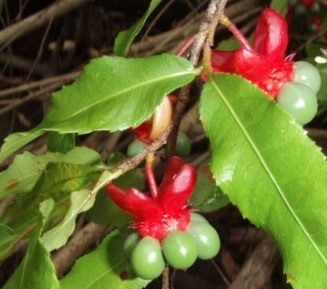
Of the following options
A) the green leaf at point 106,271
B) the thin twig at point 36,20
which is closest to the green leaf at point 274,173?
the green leaf at point 106,271

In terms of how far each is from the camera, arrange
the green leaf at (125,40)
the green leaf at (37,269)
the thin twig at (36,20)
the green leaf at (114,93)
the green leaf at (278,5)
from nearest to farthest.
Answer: the green leaf at (37,269) → the green leaf at (114,93) → the green leaf at (125,40) → the green leaf at (278,5) → the thin twig at (36,20)

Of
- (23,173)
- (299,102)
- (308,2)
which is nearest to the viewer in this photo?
(299,102)

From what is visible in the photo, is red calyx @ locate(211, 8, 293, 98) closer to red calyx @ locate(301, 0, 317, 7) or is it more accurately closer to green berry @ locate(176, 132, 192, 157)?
green berry @ locate(176, 132, 192, 157)

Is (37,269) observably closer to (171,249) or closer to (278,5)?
(171,249)

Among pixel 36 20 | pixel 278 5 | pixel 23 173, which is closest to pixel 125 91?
pixel 23 173

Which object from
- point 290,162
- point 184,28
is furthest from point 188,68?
point 184,28

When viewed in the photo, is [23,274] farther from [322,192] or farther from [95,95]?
[322,192]

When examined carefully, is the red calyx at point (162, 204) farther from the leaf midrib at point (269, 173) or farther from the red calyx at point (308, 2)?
the red calyx at point (308, 2)
